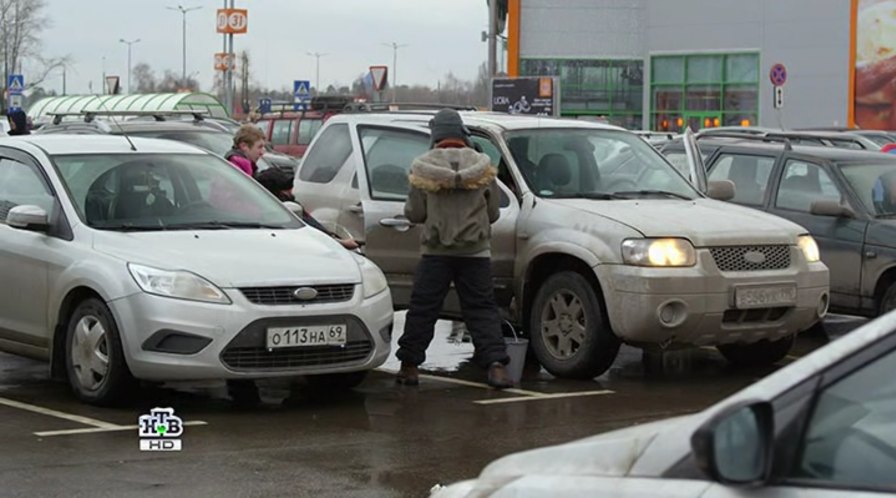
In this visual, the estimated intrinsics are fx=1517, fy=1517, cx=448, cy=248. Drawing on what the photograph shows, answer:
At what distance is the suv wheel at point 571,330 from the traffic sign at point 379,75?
87.8 ft

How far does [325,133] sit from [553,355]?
115 inches

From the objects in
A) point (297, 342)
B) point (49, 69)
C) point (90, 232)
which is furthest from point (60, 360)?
point (49, 69)

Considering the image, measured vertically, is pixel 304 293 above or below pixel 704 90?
below

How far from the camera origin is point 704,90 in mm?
53312

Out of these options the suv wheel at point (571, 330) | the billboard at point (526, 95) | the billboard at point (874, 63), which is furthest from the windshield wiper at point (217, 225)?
the billboard at point (874, 63)

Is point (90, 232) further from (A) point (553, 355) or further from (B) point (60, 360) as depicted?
(A) point (553, 355)

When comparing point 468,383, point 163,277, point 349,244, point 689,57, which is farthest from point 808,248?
point 689,57

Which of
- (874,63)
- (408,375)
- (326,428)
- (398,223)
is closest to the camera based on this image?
(326,428)

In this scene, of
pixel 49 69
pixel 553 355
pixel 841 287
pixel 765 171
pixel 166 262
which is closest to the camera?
pixel 166 262

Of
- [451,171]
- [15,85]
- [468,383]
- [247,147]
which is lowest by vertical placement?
[468,383]

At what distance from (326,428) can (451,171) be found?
6.45ft

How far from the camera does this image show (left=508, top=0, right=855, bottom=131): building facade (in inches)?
2008

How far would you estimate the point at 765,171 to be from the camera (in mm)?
12773

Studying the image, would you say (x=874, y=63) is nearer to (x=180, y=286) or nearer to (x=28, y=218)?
(x=28, y=218)
